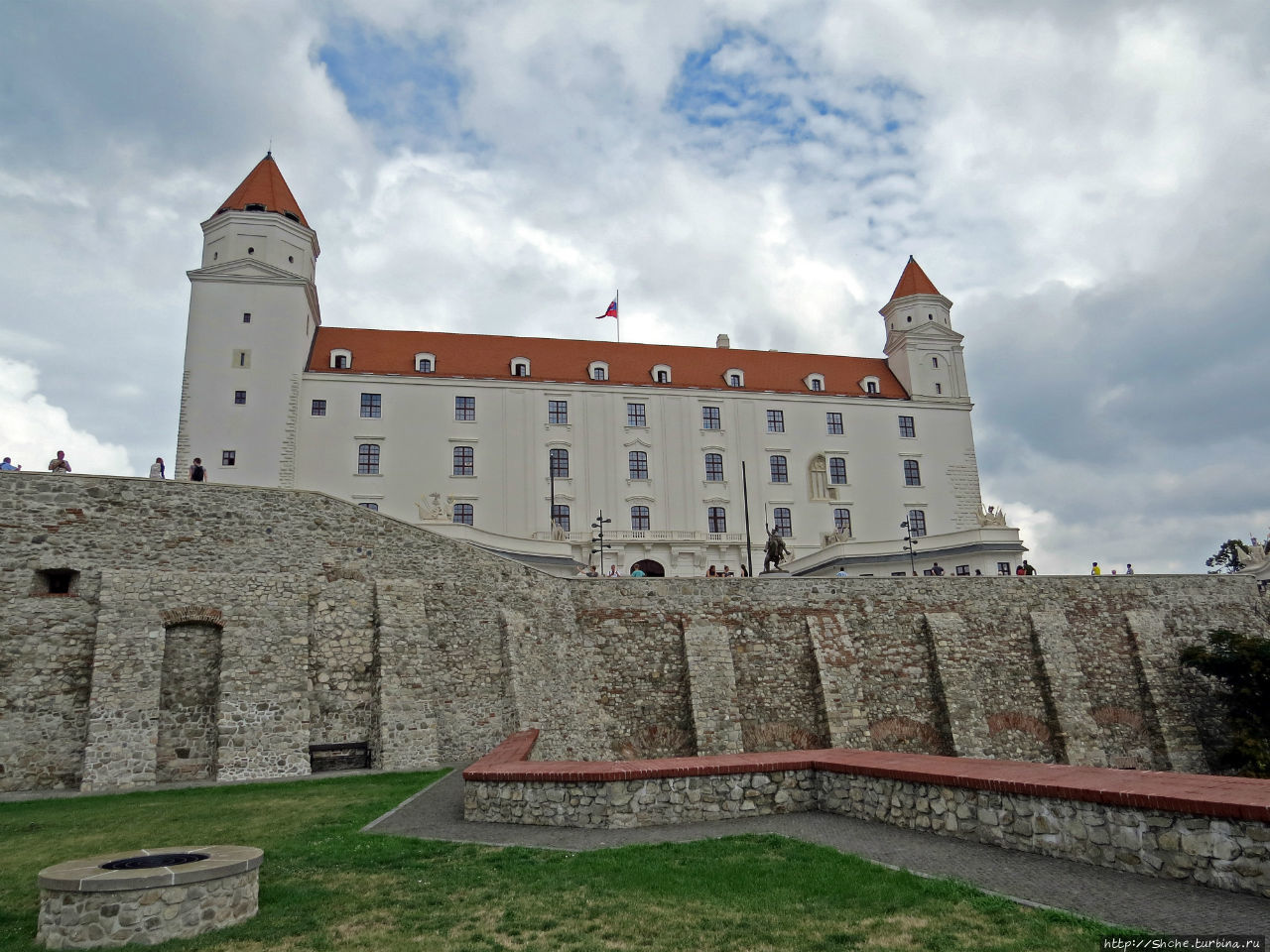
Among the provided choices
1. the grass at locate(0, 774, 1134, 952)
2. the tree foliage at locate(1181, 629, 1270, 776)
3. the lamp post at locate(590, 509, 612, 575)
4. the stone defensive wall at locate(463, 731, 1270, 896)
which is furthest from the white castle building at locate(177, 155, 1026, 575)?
the grass at locate(0, 774, 1134, 952)

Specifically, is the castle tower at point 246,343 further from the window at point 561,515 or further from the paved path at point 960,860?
the paved path at point 960,860

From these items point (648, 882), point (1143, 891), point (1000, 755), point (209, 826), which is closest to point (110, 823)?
point (209, 826)

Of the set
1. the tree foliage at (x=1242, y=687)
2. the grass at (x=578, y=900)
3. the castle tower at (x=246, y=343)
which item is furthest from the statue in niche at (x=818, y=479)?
the grass at (x=578, y=900)

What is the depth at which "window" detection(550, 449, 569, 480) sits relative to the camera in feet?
137

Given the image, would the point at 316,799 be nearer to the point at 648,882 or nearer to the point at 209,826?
the point at 209,826

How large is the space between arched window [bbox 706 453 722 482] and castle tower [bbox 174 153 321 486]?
19868 millimetres

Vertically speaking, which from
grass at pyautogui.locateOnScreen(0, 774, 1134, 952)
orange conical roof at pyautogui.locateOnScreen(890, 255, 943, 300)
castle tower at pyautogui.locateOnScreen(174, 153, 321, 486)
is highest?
orange conical roof at pyautogui.locateOnScreen(890, 255, 943, 300)

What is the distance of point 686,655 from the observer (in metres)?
23.7

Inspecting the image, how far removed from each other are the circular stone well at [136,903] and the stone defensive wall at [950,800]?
4279 mm

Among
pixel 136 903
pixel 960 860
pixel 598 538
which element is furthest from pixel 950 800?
pixel 598 538

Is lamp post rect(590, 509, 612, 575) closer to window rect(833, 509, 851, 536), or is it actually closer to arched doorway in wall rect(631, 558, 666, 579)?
arched doorway in wall rect(631, 558, 666, 579)

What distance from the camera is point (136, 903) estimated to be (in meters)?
6.67

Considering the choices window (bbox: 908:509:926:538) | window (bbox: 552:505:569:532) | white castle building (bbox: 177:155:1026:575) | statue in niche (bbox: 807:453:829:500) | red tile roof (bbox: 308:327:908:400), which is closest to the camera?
white castle building (bbox: 177:155:1026:575)

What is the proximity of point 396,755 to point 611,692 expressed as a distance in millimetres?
7279
